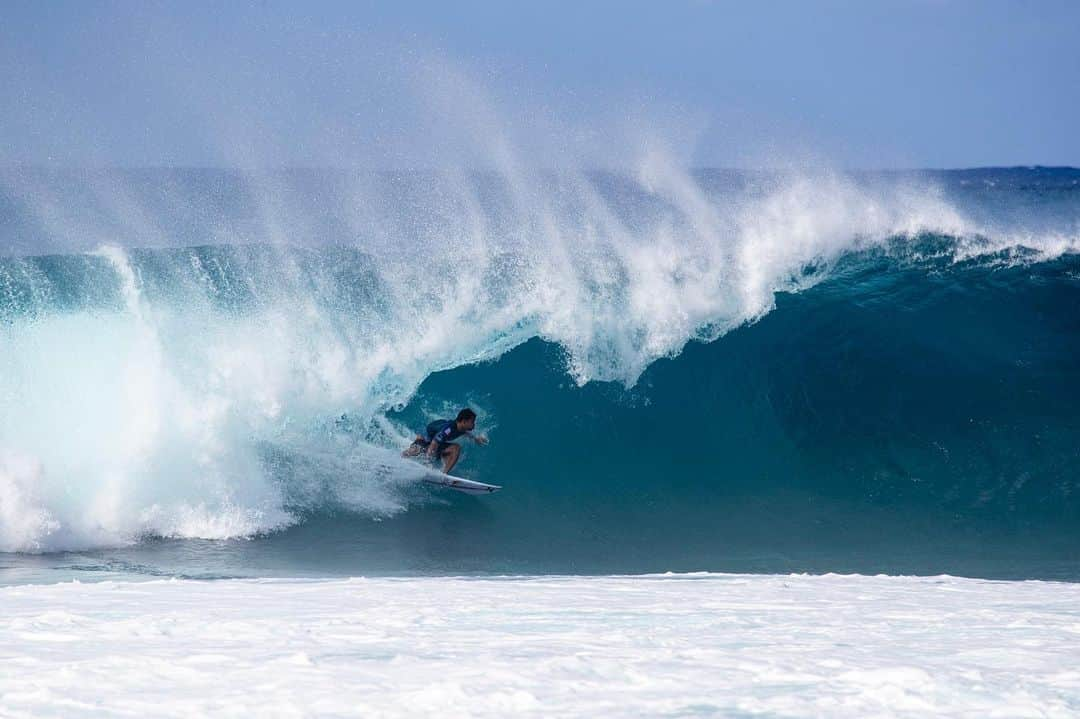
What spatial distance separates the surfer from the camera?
10070 mm

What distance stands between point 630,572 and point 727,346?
4.74m

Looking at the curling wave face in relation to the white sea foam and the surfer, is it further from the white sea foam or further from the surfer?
the white sea foam

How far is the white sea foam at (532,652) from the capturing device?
337 centimetres

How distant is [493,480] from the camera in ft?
33.8

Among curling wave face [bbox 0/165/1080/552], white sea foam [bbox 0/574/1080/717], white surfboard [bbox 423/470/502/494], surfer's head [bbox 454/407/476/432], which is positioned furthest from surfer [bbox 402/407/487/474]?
white sea foam [bbox 0/574/1080/717]

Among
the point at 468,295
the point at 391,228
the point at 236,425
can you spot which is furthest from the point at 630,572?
the point at 391,228

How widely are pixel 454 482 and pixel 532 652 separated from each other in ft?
19.2

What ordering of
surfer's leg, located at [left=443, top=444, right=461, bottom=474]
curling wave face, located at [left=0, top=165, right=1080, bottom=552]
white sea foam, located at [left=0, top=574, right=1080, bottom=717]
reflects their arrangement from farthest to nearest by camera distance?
surfer's leg, located at [left=443, top=444, right=461, bottom=474] → curling wave face, located at [left=0, top=165, right=1080, bottom=552] → white sea foam, located at [left=0, top=574, right=1080, bottom=717]

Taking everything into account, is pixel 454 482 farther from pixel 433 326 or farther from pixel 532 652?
pixel 532 652

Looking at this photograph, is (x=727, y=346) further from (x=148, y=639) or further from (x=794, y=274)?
(x=148, y=639)

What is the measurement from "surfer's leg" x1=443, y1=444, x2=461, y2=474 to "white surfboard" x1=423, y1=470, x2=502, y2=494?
134mm

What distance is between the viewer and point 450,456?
1011 centimetres

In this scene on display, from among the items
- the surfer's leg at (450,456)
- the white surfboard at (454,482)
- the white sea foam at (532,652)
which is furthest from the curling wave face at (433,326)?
the white sea foam at (532,652)

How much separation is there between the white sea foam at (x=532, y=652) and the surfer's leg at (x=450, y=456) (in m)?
4.11
